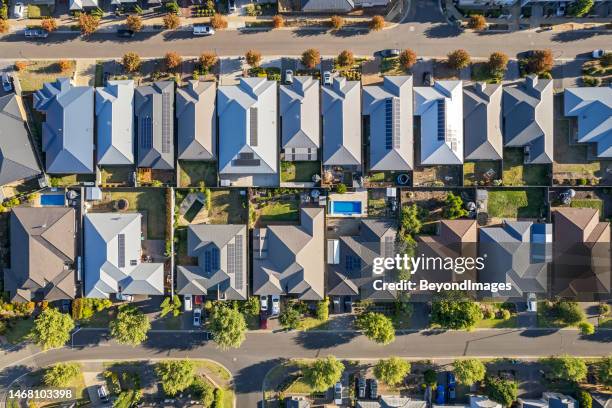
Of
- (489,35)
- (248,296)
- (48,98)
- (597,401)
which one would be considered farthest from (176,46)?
(597,401)

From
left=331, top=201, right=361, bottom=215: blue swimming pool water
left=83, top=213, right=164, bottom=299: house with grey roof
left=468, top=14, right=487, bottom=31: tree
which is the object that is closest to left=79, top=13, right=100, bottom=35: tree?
left=83, top=213, right=164, bottom=299: house with grey roof

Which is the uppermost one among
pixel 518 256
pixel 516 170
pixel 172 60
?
pixel 172 60

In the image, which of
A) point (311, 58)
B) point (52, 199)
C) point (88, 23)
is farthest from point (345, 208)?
point (88, 23)

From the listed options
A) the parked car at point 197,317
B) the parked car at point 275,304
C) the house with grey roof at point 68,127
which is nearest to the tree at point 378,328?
the parked car at point 275,304

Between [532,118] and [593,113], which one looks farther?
[593,113]

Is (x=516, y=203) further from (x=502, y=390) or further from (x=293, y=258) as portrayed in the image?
(x=293, y=258)

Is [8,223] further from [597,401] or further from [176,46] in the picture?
[597,401]

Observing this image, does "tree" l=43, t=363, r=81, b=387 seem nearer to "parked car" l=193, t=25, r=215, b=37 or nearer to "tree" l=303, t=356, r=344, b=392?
"tree" l=303, t=356, r=344, b=392
